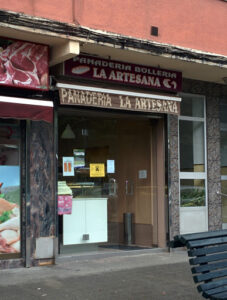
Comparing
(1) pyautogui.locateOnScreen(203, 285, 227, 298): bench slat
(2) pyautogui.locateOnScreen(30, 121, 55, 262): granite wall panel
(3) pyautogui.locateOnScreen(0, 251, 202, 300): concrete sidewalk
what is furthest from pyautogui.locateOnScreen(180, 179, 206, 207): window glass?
(1) pyautogui.locateOnScreen(203, 285, 227, 298): bench slat

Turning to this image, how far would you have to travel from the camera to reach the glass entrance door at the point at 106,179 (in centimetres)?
753

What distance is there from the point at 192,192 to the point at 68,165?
106 inches

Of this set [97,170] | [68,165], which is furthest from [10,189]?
[97,170]

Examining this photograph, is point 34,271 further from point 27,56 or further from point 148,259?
point 27,56

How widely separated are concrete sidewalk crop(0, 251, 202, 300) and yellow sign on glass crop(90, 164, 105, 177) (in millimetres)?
1430

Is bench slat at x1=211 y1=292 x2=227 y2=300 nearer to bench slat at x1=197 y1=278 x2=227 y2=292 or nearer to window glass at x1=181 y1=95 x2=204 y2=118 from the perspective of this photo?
bench slat at x1=197 y1=278 x2=227 y2=292

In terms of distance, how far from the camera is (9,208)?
670 centimetres

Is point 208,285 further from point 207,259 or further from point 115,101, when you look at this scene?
point 115,101

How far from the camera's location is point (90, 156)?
7.84 metres

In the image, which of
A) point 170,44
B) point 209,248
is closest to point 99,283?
point 209,248

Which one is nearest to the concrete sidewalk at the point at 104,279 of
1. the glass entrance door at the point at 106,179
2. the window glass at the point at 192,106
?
the glass entrance door at the point at 106,179

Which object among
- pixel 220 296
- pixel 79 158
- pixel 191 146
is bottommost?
pixel 220 296

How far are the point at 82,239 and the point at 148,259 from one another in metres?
1.18

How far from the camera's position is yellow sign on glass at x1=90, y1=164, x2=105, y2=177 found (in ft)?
25.8
